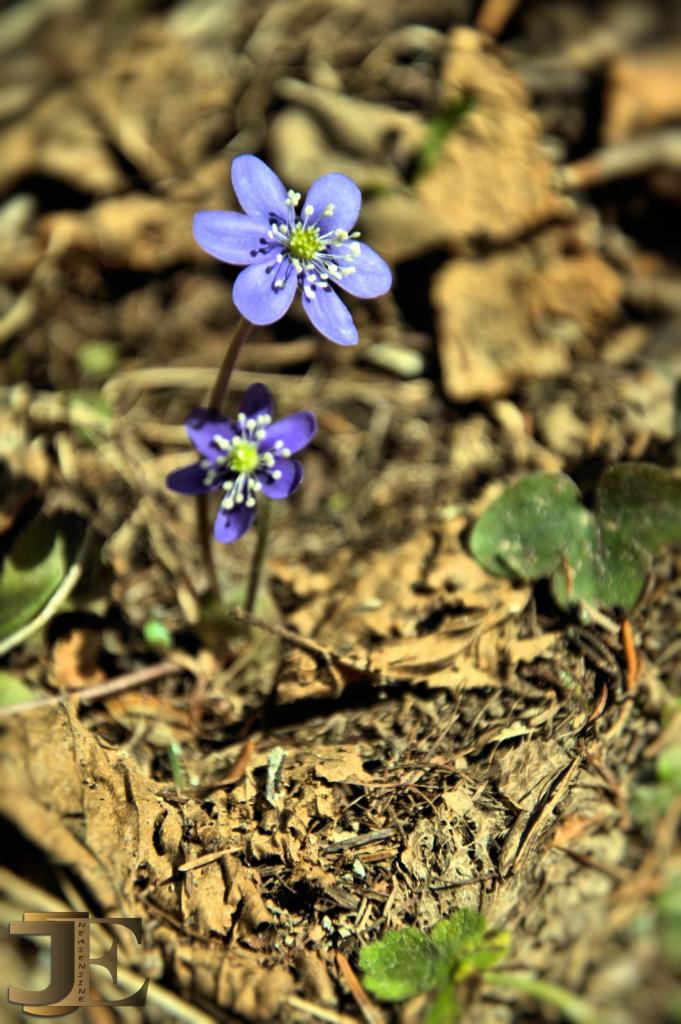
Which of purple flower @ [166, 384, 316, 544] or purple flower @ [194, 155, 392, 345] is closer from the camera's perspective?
purple flower @ [194, 155, 392, 345]

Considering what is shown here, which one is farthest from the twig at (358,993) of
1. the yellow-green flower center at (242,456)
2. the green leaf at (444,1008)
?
the yellow-green flower center at (242,456)

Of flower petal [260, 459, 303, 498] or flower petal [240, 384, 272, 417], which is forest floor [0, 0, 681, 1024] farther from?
flower petal [240, 384, 272, 417]

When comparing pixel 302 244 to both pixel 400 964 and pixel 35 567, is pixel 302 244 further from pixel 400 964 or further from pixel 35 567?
pixel 400 964

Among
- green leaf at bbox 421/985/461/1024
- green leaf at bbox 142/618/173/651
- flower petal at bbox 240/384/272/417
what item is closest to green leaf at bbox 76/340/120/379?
green leaf at bbox 142/618/173/651

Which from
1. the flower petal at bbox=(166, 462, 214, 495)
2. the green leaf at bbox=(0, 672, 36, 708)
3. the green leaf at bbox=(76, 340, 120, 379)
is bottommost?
the green leaf at bbox=(0, 672, 36, 708)

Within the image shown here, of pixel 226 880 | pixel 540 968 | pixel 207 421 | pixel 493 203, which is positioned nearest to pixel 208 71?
Result: pixel 493 203

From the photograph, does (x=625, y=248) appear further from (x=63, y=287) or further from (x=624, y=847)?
(x=624, y=847)
